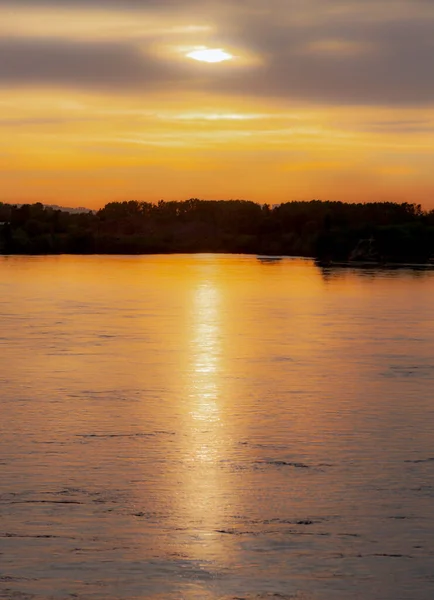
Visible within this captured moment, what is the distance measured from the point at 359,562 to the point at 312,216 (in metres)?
181

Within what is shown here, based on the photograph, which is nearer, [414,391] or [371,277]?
[414,391]

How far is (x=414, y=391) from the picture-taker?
21375mm

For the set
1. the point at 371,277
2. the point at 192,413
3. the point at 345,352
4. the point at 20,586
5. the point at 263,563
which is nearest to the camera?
the point at 20,586

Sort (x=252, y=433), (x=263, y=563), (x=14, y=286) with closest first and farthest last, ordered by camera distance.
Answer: (x=263, y=563) → (x=252, y=433) → (x=14, y=286)

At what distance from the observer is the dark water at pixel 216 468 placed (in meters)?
9.84

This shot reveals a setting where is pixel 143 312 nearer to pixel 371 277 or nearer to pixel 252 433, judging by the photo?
pixel 252 433

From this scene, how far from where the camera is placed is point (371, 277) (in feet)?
265

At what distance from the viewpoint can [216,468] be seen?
46.0ft

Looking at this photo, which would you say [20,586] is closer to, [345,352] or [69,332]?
[345,352]

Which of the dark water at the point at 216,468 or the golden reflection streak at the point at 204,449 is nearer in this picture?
the dark water at the point at 216,468

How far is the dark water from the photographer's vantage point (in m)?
9.84

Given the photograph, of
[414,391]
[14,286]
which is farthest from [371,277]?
[414,391]

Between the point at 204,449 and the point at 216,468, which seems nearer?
the point at 216,468

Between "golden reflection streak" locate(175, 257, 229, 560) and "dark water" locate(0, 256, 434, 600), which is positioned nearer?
"dark water" locate(0, 256, 434, 600)
